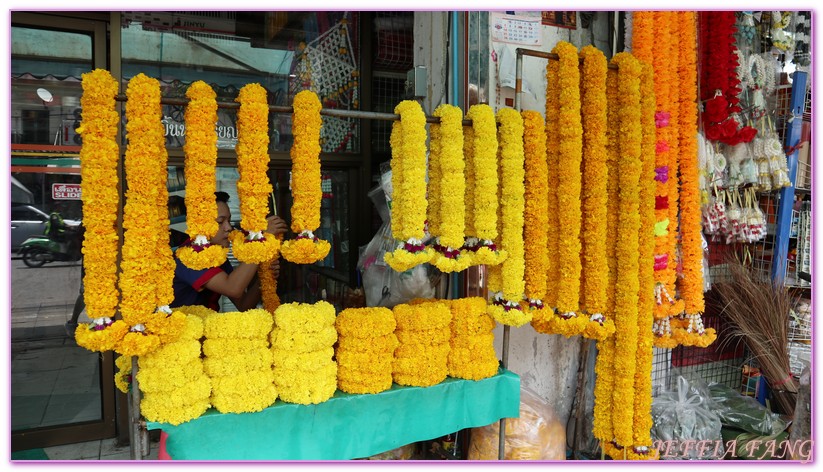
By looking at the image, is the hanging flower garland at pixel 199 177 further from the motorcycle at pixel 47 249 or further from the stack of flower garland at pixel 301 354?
the motorcycle at pixel 47 249

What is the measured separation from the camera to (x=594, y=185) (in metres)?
2.72

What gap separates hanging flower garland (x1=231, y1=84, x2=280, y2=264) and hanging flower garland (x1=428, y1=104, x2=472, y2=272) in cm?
73

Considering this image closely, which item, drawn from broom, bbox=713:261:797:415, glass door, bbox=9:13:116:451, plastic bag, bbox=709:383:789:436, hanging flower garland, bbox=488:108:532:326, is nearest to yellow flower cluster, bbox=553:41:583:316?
hanging flower garland, bbox=488:108:532:326

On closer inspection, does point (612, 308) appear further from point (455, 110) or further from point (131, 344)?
point (131, 344)

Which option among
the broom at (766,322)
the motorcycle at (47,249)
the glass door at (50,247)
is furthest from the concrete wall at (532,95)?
the motorcycle at (47,249)

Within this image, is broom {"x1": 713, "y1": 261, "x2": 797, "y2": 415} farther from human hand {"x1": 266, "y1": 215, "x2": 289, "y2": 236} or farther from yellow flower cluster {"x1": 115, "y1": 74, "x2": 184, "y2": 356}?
yellow flower cluster {"x1": 115, "y1": 74, "x2": 184, "y2": 356}

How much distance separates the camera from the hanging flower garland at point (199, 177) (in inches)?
82.5

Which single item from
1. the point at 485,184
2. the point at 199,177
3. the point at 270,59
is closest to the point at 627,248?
the point at 485,184

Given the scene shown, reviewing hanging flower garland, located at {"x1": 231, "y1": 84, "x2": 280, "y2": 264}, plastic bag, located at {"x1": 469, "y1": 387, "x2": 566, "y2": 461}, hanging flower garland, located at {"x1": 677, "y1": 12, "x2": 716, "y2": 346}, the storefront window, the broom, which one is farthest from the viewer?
the storefront window

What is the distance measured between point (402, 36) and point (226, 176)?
162 centimetres

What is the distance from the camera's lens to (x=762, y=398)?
13.3 ft

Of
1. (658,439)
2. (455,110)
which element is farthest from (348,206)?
(658,439)

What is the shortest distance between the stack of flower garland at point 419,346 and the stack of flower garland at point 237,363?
0.59 meters

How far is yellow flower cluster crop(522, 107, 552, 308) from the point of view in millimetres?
2645
